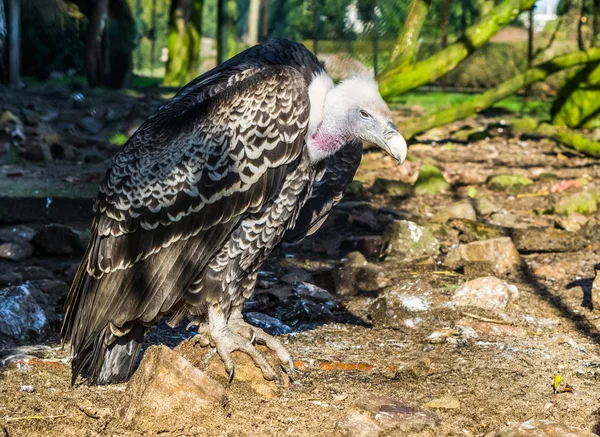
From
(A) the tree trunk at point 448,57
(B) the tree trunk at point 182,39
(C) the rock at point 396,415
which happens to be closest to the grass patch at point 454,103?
(A) the tree trunk at point 448,57

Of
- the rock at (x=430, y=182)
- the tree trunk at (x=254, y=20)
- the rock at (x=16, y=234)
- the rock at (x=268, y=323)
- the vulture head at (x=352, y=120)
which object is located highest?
the tree trunk at (x=254, y=20)

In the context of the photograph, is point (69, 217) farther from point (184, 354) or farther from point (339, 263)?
point (184, 354)

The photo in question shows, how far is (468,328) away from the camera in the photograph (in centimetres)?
475

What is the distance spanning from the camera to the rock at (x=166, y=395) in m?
3.37

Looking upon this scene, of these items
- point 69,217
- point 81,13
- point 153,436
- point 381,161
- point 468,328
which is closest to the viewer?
point 153,436

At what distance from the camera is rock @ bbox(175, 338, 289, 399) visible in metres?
3.86

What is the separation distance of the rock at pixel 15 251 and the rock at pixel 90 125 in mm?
5256

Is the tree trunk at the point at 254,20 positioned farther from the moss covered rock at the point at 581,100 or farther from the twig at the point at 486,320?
the twig at the point at 486,320

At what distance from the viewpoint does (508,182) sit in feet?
28.3

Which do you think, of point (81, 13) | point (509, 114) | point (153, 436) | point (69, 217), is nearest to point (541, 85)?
point (509, 114)

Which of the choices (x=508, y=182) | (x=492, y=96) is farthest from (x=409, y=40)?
(x=508, y=182)

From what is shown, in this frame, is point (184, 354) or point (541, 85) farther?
point (541, 85)

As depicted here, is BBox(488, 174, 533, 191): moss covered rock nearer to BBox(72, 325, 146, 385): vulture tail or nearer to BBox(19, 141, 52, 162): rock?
BBox(19, 141, 52, 162): rock

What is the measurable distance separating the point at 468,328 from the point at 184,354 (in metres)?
1.63
